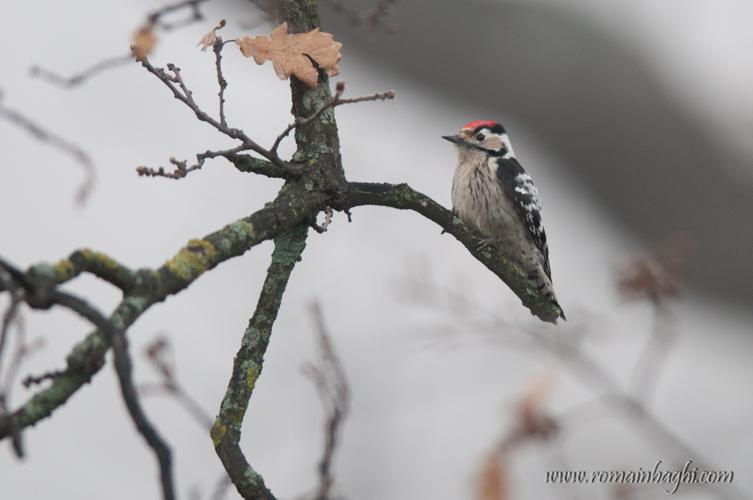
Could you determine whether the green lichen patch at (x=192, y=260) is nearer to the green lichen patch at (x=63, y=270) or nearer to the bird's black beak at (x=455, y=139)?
the green lichen patch at (x=63, y=270)

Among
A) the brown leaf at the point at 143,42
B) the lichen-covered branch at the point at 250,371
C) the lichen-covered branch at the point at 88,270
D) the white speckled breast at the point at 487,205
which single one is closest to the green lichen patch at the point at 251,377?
the lichen-covered branch at the point at 250,371

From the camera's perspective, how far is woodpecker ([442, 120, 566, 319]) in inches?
239

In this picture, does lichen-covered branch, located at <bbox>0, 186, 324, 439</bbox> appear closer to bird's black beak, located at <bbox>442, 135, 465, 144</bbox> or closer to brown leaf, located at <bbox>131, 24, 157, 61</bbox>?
brown leaf, located at <bbox>131, 24, 157, 61</bbox>

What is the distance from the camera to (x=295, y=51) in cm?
329

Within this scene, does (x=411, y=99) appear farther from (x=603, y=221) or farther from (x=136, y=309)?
(x=136, y=309)

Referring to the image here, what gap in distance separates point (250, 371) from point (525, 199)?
3471 millimetres

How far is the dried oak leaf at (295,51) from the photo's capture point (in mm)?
3244

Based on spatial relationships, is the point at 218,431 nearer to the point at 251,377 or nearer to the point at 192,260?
the point at 251,377

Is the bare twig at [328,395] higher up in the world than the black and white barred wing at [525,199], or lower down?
lower down

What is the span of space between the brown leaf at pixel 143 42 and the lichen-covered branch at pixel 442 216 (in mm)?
682

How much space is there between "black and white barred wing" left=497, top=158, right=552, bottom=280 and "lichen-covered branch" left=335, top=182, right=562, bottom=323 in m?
1.92

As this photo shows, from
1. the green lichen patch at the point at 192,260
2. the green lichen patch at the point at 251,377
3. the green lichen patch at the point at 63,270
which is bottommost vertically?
the green lichen patch at the point at 251,377

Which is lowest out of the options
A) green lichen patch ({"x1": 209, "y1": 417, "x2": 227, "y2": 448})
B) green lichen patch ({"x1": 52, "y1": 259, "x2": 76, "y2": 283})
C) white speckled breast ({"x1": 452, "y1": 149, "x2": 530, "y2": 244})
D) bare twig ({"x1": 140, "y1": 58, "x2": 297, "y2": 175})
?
green lichen patch ({"x1": 209, "y1": 417, "x2": 227, "y2": 448})

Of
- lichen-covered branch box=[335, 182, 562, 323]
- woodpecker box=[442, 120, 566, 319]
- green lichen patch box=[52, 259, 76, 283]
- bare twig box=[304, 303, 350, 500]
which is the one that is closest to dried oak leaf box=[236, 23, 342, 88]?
lichen-covered branch box=[335, 182, 562, 323]
